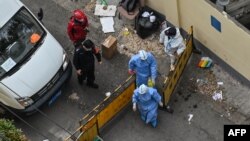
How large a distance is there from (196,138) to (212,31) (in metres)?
2.52

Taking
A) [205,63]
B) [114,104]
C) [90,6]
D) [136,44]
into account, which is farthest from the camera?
[90,6]

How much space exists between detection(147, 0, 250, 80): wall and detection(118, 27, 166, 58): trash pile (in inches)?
28.1

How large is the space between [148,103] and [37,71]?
2634 mm

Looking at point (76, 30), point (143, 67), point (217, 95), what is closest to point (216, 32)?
point (217, 95)

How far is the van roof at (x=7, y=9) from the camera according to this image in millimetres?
13289

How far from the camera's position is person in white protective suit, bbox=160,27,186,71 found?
43.7 feet

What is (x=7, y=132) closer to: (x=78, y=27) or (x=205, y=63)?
(x=78, y=27)

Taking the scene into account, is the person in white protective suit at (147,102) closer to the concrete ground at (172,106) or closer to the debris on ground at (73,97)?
the concrete ground at (172,106)

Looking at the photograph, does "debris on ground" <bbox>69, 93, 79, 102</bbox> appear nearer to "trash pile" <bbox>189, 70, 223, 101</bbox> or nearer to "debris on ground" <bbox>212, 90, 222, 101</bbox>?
"trash pile" <bbox>189, 70, 223, 101</bbox>

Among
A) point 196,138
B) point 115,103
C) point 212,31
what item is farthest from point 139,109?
point 212,31

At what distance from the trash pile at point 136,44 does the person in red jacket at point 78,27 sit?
1.30 meters

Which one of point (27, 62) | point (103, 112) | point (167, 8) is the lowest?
point (167, 8)

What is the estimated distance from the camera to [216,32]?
43.4ft

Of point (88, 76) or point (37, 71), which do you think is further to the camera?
point (88, 76)
